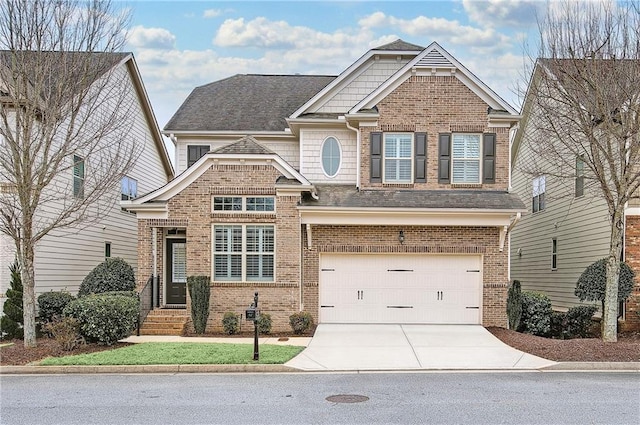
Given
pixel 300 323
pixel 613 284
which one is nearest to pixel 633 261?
pixel 613 284

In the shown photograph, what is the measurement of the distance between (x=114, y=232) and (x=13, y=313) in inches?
299

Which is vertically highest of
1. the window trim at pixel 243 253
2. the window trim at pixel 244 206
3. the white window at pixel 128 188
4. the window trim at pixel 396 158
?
the window trim at pixel 396 158

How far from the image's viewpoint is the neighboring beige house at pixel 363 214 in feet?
57.1

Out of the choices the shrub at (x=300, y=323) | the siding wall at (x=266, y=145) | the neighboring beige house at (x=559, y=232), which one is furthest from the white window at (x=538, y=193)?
the shrub at (x=300, y=323)

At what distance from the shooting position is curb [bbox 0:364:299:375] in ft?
39.2

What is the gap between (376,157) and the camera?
18.5 metres

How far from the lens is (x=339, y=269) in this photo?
18.3 metres

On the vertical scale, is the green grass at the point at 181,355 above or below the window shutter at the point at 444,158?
below

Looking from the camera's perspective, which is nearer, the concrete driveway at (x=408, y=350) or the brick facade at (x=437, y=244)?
the concrete driveway at (x=408, y=350)

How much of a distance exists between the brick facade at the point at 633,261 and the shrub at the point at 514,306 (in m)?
3.02

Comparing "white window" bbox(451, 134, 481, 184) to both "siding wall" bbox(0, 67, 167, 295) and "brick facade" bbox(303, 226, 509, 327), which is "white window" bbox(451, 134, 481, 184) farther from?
"siding wall" bbox(0, 67, 167, 295)

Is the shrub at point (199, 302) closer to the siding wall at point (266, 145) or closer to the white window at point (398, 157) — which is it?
the siding wall at point (266, 145)

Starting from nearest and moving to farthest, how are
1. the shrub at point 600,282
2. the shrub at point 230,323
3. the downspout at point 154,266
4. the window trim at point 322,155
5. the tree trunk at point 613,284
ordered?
the tree trunk at point 613,284
the shrub at point 600,282
the shrub at point 230,323
the downspout at point 154,266
the window trim at point 322,155

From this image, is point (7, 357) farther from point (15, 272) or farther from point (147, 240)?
point (147, 240)
